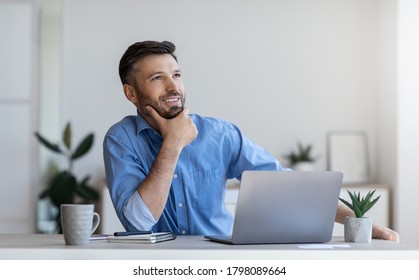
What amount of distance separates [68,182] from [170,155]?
10.6ft

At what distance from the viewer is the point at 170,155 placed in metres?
2.94

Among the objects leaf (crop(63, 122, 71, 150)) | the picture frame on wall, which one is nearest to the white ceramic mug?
leaf (crop(63, 122, 71, 150))

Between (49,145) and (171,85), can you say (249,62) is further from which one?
(171,85)

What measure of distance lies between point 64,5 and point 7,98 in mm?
880

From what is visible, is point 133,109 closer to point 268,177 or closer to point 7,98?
point 7,98

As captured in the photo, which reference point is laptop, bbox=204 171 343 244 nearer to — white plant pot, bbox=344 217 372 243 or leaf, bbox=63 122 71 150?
white plant pot, bbox=344 217 372 243

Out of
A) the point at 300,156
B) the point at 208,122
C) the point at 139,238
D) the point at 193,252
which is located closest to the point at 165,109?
the point at 208,122

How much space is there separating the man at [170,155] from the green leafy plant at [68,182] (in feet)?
9.37

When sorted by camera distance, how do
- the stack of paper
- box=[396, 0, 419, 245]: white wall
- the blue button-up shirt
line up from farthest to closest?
box=[396, 0, 419, 245]: white wall
the blue button-up shirt
the stack of paper

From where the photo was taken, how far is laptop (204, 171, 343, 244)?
2395 mm

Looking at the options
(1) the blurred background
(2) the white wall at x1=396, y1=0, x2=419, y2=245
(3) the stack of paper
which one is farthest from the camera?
(1) the blurred background

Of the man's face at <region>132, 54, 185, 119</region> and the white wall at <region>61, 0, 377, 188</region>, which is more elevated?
the white wall at <region>61, 0, 377, 188</region>

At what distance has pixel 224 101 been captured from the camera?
20.9 ft

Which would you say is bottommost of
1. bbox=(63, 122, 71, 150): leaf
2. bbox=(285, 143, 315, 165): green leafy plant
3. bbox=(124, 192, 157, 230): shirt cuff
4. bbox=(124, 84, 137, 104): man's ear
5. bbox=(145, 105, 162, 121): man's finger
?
bbox=(124, 192, 157, 230): shirt cuff
